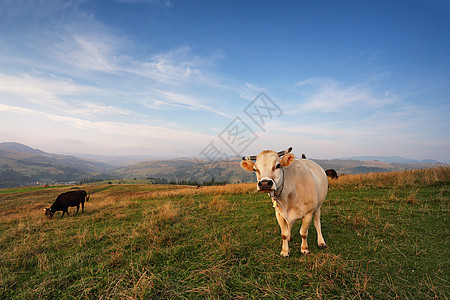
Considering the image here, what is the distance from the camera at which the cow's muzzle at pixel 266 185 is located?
12.1 feet

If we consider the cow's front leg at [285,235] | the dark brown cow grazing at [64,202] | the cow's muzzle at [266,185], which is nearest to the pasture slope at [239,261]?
the cow's front leg at [285,235]

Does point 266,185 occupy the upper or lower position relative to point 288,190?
upper

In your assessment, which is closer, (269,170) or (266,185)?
(266,185)

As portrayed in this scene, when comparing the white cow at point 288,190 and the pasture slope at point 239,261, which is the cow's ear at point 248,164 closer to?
the white cow at point 288,190

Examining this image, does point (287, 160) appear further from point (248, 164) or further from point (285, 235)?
point (285, 235)

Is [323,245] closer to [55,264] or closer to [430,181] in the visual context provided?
[55,264]

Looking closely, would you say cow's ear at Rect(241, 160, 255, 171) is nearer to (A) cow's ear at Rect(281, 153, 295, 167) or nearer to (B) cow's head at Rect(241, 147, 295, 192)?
(B) cow's head at Rect(241, 147, 295, 192)

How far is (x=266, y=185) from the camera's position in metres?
3.68

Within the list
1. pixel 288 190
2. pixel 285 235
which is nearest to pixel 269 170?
pixel 288 190

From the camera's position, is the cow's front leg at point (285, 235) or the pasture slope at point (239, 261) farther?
the cow's front leg at point (285, 235)

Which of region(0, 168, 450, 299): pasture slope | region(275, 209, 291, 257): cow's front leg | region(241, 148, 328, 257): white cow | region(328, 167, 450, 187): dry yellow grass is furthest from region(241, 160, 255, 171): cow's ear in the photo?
region(328, 167, 450, 187): dry yellow grass

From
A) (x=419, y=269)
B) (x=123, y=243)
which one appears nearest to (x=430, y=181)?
(x=419, y=269)

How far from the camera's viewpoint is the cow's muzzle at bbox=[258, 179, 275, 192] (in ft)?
12.1

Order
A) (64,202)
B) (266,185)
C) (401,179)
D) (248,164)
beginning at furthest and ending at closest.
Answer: (401,179) → (64,202) → (248,164) → (266,185)
